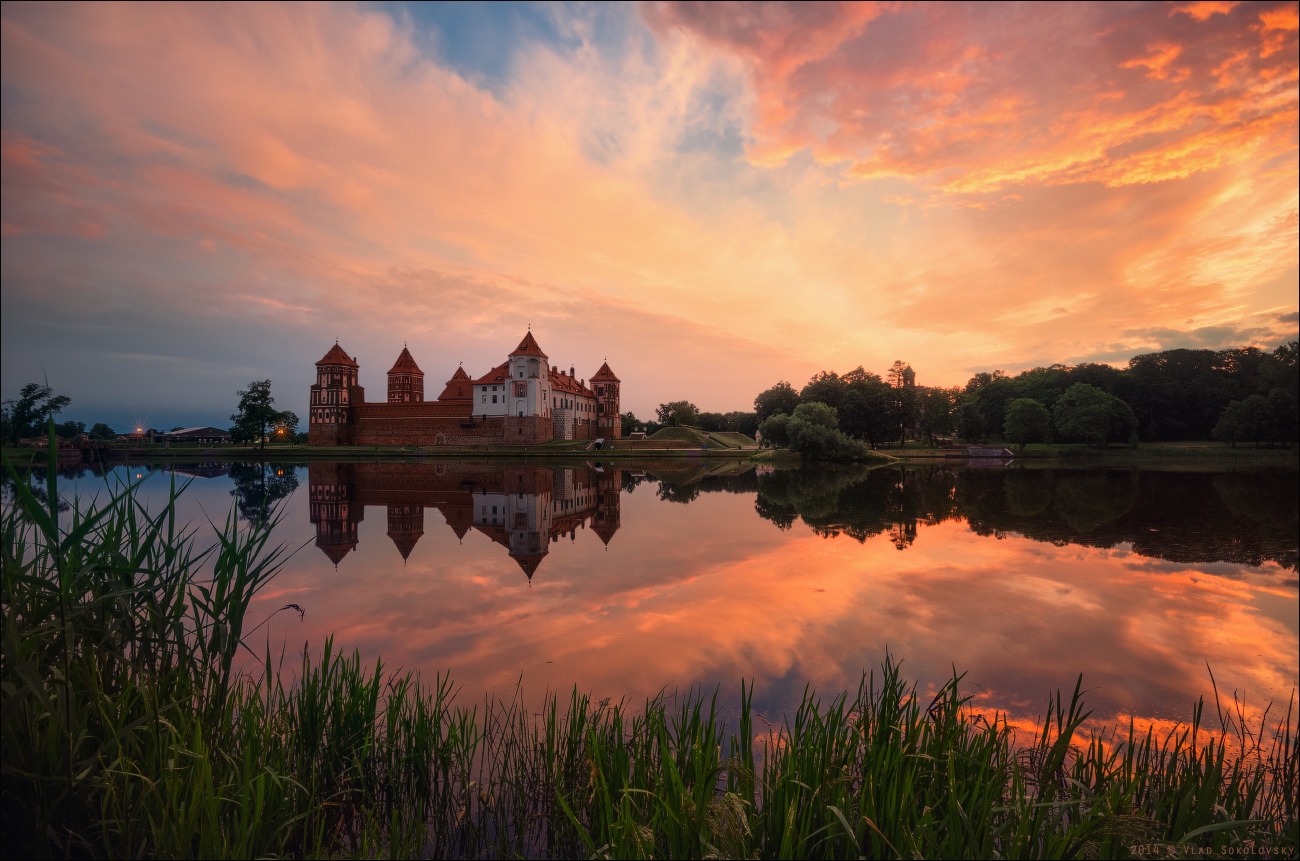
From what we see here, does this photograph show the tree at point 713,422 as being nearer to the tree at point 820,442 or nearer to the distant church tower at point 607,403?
the distant church tower at point 607,403

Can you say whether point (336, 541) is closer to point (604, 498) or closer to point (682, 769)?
point (604, 498)

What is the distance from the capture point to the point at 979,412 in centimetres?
A: 8812

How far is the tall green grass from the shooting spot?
303 cm

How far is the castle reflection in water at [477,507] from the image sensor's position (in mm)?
16328

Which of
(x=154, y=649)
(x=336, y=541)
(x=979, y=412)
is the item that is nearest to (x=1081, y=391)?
(x=979, y=412)

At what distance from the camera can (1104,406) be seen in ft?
229

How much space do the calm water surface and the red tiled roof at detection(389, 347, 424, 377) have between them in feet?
224

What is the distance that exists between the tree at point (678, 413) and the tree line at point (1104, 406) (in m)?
27.6

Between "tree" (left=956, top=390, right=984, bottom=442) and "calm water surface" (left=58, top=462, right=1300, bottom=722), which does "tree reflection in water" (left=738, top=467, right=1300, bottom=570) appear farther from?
"tree" (left=956, top=390, right=984, bottom=442)

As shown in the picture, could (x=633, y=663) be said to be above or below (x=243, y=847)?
below

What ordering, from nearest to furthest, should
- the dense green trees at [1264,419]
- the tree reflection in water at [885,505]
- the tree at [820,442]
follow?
the tree reflection in water at [885,505], the tree at [820,442], the dense green trees at [1264,419]

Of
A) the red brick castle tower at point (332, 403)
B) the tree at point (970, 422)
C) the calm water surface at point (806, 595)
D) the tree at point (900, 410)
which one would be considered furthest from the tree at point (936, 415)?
the red brick castle tower at point (332, 403)

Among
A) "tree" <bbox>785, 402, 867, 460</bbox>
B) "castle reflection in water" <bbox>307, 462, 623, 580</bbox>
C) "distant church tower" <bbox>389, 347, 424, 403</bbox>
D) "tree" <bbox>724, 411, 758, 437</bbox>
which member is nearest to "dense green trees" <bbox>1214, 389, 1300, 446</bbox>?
"tree" <bbox>785, 402, 867, 460</bbox>

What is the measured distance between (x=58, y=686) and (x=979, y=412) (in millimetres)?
100173
